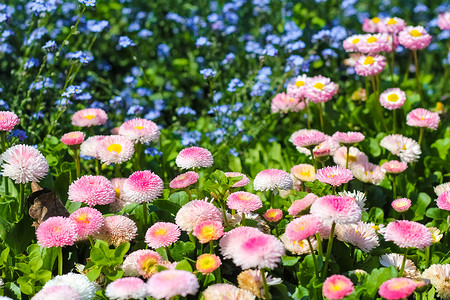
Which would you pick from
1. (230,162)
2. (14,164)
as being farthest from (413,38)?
(14,164)

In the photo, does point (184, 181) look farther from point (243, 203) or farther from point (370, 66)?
point (370, 66)

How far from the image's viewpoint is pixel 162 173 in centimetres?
269

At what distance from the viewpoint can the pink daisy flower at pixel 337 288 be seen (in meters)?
1.47

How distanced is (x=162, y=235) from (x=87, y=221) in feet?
0.76

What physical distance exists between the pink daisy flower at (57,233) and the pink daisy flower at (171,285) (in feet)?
1.12

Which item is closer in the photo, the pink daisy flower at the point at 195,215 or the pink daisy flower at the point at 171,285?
the pink daisy flower at the point at 171,285

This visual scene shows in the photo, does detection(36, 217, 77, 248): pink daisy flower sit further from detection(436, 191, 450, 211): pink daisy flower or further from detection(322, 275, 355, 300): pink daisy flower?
detection(436, 191, 450, 211): pink daisy flower


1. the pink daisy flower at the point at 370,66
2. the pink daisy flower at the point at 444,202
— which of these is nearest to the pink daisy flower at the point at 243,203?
the pink daisy flower at the point at 444,202

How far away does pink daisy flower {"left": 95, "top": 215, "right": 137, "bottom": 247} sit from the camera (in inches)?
71.9

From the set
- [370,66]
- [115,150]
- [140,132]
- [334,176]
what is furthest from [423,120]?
[115,150]

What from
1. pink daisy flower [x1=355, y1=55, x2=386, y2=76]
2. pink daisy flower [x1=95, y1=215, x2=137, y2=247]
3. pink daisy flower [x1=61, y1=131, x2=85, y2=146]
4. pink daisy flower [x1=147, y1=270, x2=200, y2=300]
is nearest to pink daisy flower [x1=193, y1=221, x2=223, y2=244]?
pink daisy flower [x1=147, y1=270, x2=200, y2=300]

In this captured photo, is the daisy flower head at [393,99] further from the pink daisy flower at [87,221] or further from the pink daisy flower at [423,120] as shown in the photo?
the pink daisy flower at [87,221]

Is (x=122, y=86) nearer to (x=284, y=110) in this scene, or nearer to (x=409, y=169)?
Answer: (x=284, y=110)

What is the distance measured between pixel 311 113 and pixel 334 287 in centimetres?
173
